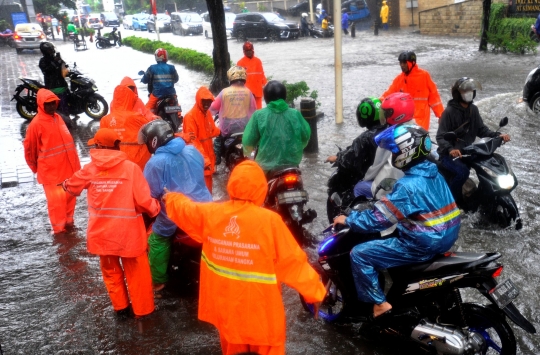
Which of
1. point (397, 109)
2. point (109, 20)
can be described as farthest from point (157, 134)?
point (109, 20)

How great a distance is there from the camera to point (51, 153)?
267 inches

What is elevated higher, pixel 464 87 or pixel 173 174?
pixel 464 87

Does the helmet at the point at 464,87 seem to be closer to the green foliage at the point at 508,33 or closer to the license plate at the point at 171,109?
the license plate at the point at 171,109

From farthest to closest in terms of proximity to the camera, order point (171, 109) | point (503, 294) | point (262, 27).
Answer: point (262, 27), point (171, 109), point (503, 294)

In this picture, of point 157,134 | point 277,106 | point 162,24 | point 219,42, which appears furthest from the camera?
point 162,24

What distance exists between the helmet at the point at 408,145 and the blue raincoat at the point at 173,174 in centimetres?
183

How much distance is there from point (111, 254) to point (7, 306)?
58.6 inches

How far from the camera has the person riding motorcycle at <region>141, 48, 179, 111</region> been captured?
10.8 meters

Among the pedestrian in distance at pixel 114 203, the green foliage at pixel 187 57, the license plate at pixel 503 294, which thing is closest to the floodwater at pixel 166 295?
the pedestrian in distance at pixel 114 203

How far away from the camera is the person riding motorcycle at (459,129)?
6.25m

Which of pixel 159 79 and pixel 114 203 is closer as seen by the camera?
pixel 114 203

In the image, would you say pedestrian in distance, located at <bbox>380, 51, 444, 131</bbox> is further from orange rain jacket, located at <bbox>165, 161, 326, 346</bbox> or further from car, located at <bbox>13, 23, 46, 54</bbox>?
car, located at <bbox>13, 23, 46, 54</bbox>

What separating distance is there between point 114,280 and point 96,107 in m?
9.25

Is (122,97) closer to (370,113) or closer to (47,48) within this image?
(370,113)
